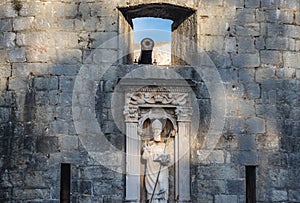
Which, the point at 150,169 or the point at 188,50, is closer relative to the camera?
the point at 150,169

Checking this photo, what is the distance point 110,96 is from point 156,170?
1113 millimetres

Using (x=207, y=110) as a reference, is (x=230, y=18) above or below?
above

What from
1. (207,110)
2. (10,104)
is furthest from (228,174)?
(10,104)

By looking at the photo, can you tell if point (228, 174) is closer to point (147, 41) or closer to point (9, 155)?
point (147, 41)

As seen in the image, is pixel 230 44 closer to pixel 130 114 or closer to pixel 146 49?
pixel 146 49

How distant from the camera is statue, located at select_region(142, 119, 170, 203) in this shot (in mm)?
7609

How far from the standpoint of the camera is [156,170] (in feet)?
25.1

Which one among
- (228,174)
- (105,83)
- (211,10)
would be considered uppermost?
(211,10)

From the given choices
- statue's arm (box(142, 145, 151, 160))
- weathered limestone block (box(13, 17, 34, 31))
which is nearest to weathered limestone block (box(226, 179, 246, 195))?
statue's arm (box(142, 145, 151, 160))

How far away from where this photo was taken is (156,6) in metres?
8.16

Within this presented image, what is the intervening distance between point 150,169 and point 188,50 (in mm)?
1705

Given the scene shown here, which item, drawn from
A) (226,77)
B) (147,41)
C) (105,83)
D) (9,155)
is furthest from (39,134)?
(226,77)

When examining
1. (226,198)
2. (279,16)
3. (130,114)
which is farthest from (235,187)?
(279,16)

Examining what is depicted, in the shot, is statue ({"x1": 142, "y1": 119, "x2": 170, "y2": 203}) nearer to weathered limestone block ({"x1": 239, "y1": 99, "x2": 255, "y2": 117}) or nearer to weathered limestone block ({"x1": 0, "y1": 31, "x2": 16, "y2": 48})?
weathered limestone block ({"x1": 239, "y1": 99, "x2": 255, "y2": 117})
